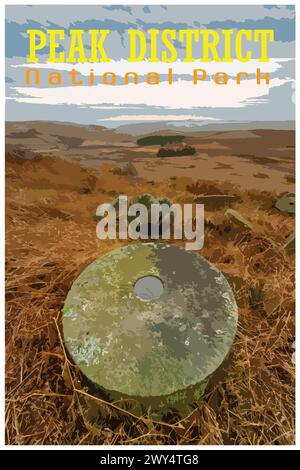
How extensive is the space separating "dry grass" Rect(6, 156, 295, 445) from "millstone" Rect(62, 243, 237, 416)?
0.77ft

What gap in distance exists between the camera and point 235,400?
8.36 ft

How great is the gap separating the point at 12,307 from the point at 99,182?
3.18 m

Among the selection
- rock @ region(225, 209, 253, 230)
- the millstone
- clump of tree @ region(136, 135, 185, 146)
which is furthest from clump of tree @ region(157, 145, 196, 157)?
the millstone

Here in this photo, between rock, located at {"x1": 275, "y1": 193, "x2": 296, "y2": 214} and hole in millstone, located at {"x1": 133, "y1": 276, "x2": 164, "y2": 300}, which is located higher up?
rock, located at {"x1": 275, "y1": 193, "x2": 296, "y2": 214}

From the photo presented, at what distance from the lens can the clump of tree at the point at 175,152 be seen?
8055mm

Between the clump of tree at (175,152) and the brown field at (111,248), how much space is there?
67cm

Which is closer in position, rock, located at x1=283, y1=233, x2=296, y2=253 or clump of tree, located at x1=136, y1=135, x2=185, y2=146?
rock, located at x1=283, y1=233, x2=296, y2=253

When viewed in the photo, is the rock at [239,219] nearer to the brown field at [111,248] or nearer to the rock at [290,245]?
the brown field at [111,248]

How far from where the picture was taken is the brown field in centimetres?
241

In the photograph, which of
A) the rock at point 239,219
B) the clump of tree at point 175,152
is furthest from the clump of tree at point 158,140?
the rock at point 239,219

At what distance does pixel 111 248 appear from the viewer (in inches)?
156

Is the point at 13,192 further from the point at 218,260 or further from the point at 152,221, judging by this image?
the point at 218,260

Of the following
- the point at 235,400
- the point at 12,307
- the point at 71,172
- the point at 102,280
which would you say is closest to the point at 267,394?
the point at 235,400

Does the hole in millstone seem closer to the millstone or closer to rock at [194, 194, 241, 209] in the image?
the millstone
